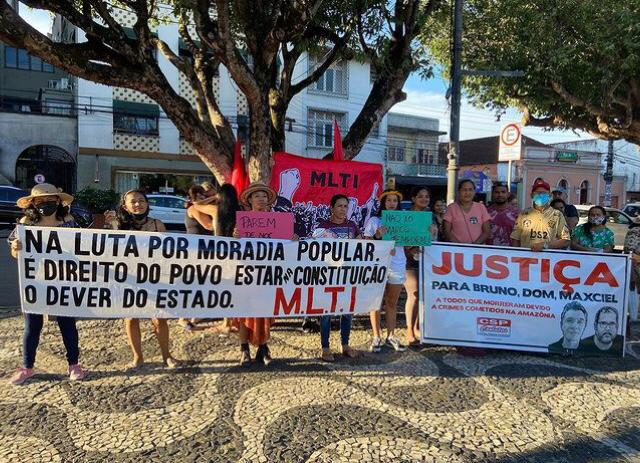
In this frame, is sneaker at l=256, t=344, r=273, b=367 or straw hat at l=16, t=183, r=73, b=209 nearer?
straw hat at l=16, t=183, r=73, b=209

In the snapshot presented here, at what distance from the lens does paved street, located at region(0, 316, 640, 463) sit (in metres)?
3.24

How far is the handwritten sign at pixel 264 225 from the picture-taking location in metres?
4.68

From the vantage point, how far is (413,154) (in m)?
31.8

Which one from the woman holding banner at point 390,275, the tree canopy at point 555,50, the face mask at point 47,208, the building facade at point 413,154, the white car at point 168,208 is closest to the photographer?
the face mask at point 47,208

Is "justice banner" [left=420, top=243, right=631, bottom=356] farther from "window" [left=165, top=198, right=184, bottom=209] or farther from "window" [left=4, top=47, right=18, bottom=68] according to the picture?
"window" [left=4, top=47, right=18, bottom=68]

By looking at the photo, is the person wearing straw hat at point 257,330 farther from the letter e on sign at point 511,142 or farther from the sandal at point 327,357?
the letter e on sign at point 511,142

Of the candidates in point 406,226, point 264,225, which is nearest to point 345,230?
point 406,226

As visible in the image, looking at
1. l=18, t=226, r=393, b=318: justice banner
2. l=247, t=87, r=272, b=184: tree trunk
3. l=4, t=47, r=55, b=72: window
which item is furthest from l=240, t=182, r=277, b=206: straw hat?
l=4, t=47, r=55, b=72: window

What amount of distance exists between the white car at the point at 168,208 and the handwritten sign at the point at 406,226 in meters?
13.9

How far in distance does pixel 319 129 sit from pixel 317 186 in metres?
21.3

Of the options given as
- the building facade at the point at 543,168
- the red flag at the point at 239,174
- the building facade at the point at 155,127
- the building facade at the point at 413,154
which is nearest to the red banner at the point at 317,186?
the red flag at the point at 239,174

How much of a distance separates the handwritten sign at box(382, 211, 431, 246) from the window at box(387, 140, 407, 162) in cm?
2598

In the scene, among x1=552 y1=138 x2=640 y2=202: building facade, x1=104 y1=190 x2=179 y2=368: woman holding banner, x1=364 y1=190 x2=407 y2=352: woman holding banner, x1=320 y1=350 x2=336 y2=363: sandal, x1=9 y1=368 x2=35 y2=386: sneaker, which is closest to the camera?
x1=9 y1=368 x2=35 y2=386: sneaker

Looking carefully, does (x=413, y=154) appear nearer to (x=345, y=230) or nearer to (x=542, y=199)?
(x=542, y=199)
